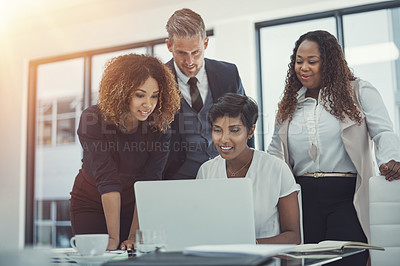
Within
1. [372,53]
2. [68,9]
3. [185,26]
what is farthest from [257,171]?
[68,9]

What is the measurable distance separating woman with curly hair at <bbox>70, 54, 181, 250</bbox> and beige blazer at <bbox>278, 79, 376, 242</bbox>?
2.76 feet

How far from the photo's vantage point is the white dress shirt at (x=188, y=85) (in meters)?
2.71

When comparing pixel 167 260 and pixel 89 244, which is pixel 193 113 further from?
pixel 167 260

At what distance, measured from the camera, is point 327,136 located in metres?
2.27

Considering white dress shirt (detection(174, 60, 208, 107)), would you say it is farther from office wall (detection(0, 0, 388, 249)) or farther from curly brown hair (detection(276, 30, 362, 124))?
office wall (detection(0, 0, 388, 249))

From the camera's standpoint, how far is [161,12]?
178 inches

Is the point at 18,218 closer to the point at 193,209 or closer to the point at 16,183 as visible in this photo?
the point at 16,183

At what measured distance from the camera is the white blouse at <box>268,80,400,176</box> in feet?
7.22

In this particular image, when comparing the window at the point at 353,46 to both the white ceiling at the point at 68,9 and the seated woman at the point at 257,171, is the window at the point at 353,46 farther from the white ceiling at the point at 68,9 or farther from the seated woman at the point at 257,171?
the seated woman at the point at 257,171

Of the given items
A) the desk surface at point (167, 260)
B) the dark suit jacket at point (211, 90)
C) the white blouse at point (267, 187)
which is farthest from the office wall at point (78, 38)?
the desk surface at point (167, 260)

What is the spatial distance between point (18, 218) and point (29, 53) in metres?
1.76

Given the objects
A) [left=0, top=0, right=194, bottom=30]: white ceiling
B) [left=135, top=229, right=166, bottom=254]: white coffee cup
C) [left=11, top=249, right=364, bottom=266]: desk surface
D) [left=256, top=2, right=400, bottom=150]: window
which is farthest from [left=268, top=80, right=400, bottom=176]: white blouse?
[left=0, top=0, right=194, bottom=30]: white ceiling

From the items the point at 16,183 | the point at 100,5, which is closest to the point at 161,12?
the point at 100,5

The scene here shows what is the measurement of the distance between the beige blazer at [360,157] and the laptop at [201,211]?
95cm
